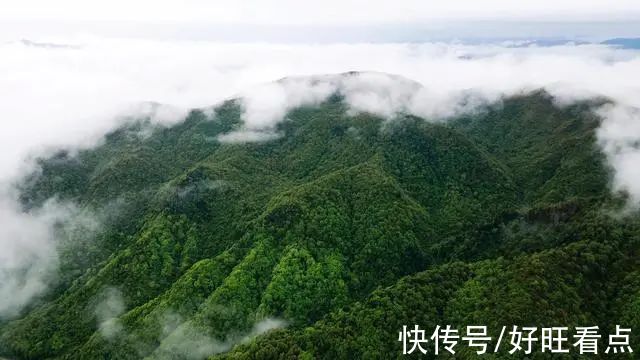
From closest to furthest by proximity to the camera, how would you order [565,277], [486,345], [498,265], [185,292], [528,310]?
[486,345] → [528,310] → [565,277] → [498,265] → [185,292]

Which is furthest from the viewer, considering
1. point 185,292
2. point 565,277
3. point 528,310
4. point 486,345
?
point 185,292

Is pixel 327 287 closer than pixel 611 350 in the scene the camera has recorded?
No

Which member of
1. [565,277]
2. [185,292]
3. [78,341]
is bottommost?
[78,341]

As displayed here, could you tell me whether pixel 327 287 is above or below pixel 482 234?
below

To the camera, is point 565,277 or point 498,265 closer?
point 565,277

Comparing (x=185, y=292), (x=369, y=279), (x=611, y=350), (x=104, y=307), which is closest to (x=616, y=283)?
(x=611, y=350)

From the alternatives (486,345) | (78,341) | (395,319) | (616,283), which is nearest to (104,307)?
(78,341)

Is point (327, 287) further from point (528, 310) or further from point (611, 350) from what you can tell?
point (611, 350)

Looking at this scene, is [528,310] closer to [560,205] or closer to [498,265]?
[498,265]

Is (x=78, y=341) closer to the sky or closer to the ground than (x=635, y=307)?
closer to the ground
